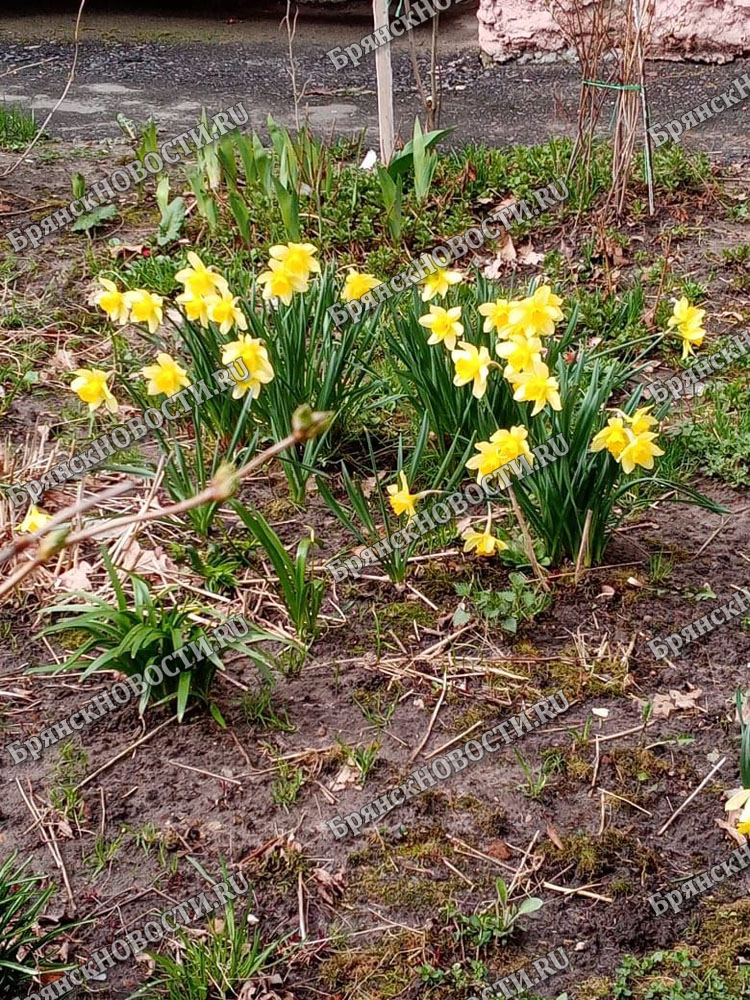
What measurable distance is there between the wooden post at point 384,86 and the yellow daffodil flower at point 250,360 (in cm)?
223

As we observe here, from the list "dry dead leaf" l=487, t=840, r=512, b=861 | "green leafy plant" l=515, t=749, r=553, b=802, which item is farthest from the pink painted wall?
"dry dead leaf" l=487, t=840, r=512, b=861

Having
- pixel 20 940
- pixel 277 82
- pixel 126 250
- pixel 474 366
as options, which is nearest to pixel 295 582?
pixel 474 366

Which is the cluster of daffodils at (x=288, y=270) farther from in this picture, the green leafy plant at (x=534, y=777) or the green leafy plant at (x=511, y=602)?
the green leafy plant at (x=534, y=777)

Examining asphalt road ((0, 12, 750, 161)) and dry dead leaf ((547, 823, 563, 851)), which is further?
asphalt road ((0, 12, 750, 161))

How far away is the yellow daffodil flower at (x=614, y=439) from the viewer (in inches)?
105

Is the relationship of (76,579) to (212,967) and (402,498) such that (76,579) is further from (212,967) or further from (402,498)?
(212,967)

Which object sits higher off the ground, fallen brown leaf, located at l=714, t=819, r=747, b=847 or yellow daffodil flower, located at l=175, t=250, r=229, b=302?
yellow daffodil flower, located at l=175, t=250, r=229, b=302

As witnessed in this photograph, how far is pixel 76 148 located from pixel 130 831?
13.7 ft

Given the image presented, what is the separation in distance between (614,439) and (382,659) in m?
0.80

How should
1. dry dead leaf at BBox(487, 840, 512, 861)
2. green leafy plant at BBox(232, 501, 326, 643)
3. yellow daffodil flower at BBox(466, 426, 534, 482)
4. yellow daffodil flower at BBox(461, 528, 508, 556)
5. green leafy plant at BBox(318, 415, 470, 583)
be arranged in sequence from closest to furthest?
dry dead leaf at BBox(487, 840, 512, 861)
yellow daffodil flower at BBox(466, 426, 534, 482)
green leafy plant at BBox(232, 501, 326, 643)
yellow daffodil flower at BBox(461, 528, 508, 556)
green leafy plant at BBox(318, 415, 470, 583)

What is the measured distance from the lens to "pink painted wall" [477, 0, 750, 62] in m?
6.46

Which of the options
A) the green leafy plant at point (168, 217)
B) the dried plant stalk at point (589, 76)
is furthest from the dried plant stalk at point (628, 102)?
the green leafy plant at point (168, 217)

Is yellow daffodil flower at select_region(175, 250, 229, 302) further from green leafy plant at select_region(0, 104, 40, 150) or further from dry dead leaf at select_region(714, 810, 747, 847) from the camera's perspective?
green leafy plant at select_region(0, 104, 40, 150)

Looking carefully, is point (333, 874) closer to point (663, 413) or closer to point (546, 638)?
point (546, 638)
